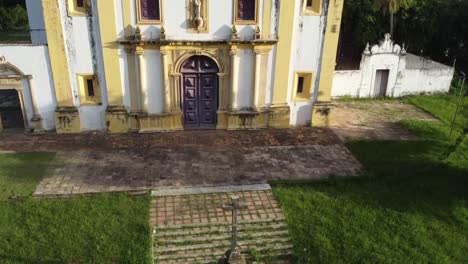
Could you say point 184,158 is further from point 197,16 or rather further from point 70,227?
point 197,16

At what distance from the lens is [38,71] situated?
547 inches

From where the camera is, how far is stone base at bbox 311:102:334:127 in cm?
1570

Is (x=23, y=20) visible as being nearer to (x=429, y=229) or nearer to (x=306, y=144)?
(x=306, y=144)

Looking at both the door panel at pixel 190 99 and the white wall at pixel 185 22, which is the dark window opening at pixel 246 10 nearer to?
the white wall at pixel 185 22

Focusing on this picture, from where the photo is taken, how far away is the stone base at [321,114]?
15.7m

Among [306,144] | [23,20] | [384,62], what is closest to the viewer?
[306,144]

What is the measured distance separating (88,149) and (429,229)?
10.7m

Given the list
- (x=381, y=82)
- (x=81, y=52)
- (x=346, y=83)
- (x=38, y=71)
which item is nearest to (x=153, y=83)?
(x=81, y=52)

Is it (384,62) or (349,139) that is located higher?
(384,62)

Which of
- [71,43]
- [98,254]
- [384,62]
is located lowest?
[98,254]

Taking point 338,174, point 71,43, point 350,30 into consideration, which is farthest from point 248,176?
point 350,30

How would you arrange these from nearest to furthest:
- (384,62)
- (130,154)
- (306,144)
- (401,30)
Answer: (130,154), (306,144), (384,62), (401,30)

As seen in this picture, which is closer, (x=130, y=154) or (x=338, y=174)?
(x=338, y=174)

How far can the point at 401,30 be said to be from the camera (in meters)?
26.3
